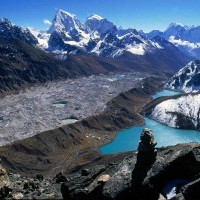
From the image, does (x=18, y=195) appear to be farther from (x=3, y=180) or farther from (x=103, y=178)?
(x=103, y=178)

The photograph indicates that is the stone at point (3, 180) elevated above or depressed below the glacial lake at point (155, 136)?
below

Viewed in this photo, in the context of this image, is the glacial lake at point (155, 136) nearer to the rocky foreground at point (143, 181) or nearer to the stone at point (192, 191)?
the rocky foreground at point (143, 181)

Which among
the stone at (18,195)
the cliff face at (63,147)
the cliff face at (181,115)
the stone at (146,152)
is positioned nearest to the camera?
the stone at (146,152)

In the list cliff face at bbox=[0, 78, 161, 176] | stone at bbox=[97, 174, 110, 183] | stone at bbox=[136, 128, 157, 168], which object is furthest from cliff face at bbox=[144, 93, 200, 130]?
stone at bbox=[97, 174, 110, 183]

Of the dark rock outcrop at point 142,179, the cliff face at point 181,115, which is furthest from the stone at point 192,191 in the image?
the cliff face at point 181,115

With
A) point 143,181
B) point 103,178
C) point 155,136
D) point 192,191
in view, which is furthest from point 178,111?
point 192,191

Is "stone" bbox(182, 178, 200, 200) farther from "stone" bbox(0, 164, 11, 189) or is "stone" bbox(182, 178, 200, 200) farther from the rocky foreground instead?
"stone" bbox(0, 164, 11, 189)

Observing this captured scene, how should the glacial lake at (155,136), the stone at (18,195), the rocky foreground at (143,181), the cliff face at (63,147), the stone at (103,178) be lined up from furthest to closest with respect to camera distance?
the glacial lake at (155,136) < the cliff face at (63,147) < the stone at (18,195) < the stone at (103,178) < the rocky foreground at (143,181)
